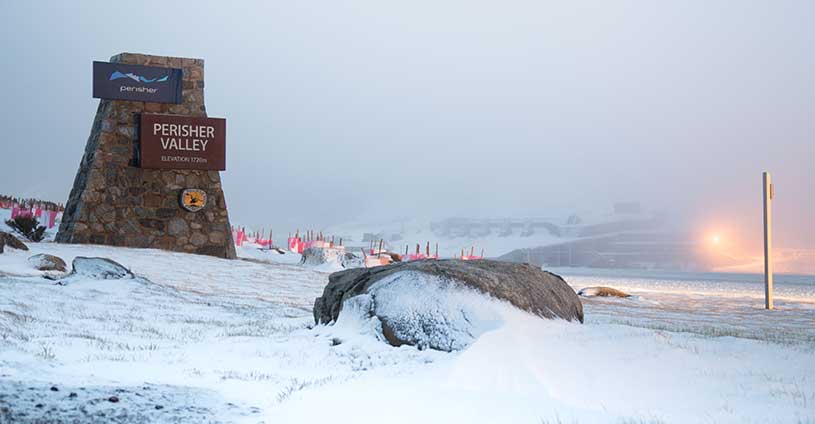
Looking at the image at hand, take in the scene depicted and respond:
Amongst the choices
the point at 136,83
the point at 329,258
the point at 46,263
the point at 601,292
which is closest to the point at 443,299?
the point at 46,263

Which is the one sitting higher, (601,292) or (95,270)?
(95,270)

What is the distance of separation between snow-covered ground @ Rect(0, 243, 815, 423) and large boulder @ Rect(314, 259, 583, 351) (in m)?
0.17

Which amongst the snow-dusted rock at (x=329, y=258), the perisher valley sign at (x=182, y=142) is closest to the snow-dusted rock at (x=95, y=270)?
the perisher valley sign at (x=182, y=142)

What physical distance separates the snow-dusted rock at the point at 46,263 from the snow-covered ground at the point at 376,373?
6034mm

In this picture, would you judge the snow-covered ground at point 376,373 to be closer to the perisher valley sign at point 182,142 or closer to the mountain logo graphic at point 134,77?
the perisher valley sign at point 182,142

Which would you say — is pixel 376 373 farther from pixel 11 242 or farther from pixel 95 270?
pixel 11 242

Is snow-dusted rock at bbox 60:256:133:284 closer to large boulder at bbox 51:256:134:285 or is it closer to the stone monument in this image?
large boulder at bbox 51:256:134:285

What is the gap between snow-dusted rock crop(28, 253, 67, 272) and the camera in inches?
562

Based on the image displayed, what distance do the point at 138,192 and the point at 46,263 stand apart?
708 centimetres

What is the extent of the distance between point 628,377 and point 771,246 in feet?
42.3

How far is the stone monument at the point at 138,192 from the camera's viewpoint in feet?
68.3

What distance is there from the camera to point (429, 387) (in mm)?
5398

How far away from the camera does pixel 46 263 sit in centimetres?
1440

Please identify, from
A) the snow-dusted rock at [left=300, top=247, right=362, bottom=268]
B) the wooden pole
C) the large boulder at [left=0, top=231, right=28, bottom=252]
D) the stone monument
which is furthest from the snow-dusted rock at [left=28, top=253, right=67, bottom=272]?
the wooden pole
